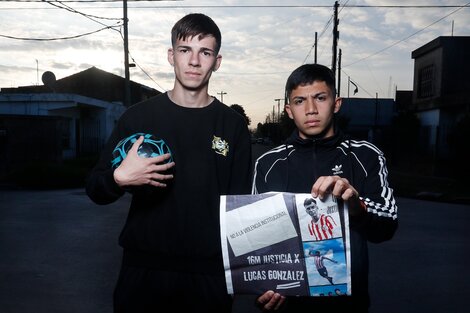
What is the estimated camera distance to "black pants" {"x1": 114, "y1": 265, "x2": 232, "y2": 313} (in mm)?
2818

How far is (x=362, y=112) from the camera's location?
162ft

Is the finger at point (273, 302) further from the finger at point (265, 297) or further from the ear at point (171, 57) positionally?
the ear at point (171, 57)

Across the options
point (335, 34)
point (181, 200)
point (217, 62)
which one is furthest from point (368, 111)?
point (181, 200)

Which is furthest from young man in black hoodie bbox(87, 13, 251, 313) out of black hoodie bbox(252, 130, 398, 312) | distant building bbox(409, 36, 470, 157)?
distant building bbox(409, 36, 470, 157)

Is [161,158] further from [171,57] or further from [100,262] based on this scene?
[100,262]

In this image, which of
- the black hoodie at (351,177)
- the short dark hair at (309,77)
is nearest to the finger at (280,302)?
the black hoodie at (351,177)

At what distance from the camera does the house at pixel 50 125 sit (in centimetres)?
2188

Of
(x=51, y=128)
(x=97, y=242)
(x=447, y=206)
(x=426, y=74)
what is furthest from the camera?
(x=426, y=74)

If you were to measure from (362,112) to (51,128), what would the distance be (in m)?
34.7

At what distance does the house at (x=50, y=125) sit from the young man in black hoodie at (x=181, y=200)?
20663 mm

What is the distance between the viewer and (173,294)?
9.29 feet

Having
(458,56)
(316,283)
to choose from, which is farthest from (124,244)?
(458,56)

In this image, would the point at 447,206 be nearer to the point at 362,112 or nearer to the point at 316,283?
the point at 316,283

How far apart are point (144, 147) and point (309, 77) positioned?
3.81 ft
